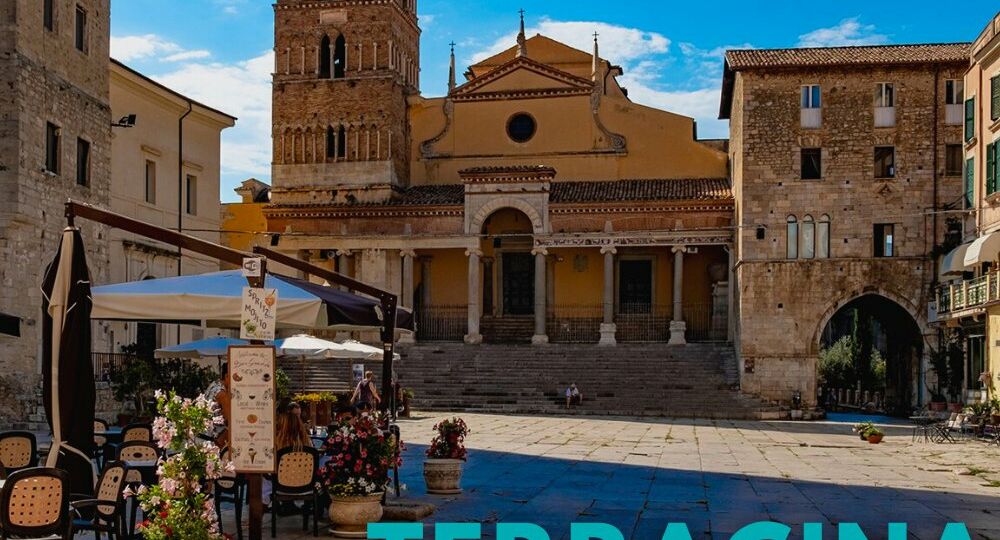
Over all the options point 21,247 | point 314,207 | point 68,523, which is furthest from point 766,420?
point 68,523

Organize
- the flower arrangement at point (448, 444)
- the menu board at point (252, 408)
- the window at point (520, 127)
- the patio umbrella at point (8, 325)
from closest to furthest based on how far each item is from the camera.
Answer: the menu board at point (252, 408), the flower arrangement at point (448, 444), the patio umbrella at point (8, 325), the window at point (520, 127)

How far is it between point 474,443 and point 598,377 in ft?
49.9

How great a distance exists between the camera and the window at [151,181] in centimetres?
3412

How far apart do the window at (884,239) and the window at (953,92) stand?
4.19 m

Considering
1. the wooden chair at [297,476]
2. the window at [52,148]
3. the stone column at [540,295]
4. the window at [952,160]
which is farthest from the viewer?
the stone column at [540,295]

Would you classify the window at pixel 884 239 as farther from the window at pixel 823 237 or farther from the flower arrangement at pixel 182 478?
the flower arrangement at pixel 182 478

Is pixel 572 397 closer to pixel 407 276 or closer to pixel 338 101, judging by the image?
pixel 407 276

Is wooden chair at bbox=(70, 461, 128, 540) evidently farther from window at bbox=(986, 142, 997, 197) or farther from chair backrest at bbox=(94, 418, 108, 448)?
window at bbox=(986, 142, 997, 197)

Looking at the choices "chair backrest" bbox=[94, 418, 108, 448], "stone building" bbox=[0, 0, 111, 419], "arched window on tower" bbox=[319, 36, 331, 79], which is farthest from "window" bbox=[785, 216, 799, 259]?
"chair backrest" bbox=[94, 418, 108, 448]

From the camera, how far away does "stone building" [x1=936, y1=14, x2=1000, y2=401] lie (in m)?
27.6

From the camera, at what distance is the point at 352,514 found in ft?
38.4

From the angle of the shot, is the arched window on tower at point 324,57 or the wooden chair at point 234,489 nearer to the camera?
the wooden chair at point 234,489

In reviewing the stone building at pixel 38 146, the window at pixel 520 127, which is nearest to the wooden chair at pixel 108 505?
the stone building at pixel 38 146

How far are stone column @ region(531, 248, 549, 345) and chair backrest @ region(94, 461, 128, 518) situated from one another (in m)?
32.2
